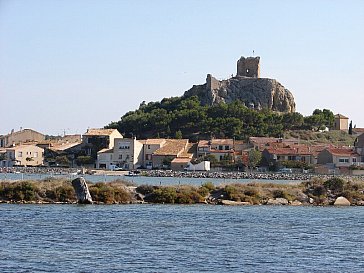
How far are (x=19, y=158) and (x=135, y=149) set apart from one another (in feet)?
51.0

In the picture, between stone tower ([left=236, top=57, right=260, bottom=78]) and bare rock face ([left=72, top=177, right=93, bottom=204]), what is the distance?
10430 centimetres

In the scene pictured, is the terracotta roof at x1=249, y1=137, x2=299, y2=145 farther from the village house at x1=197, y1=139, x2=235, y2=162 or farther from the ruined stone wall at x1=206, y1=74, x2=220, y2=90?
the ruined stone wall at x1=206, y1=74, x2=220, y2=90

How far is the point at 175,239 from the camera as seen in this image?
2723 cm

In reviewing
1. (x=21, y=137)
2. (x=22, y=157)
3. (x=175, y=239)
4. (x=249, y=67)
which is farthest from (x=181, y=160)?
(x=175, y=239)

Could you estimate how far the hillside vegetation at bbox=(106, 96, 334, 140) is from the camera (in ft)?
371

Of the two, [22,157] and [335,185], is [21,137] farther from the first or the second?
[335,185]

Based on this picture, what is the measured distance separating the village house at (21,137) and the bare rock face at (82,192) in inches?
3145

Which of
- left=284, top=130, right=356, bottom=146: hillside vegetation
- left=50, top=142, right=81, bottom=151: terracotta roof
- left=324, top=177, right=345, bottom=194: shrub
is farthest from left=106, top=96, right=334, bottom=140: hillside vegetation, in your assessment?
left=324, top=177, right=345, bottom=194: shrub

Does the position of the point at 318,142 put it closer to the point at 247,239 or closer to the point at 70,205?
the point at 70,205

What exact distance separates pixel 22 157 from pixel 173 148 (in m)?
19.7

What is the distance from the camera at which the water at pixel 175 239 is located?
21969 mm

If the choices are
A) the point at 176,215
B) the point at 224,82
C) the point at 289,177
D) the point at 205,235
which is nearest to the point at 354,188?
the point at 176,215

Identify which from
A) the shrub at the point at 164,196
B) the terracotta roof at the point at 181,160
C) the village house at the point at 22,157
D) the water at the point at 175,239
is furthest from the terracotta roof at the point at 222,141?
the water at the point at 175,239

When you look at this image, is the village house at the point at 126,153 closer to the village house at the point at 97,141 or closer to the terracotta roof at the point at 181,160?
the village house at the point at 97,141
